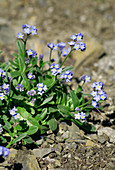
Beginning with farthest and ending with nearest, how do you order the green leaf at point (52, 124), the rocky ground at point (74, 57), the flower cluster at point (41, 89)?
the green leaf at point (52, 124)
the flower cluster at point (41, 89)
the rocky ground at point (74, 57)

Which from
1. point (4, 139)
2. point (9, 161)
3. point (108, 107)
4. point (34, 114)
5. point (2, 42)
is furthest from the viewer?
point (2, 42)

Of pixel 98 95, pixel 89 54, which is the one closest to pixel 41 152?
pixel 98 95

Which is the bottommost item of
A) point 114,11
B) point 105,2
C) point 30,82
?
point 30,82

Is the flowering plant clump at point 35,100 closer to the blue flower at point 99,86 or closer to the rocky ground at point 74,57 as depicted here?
the blue flower at point 99,86

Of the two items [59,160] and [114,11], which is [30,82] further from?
[114,11]

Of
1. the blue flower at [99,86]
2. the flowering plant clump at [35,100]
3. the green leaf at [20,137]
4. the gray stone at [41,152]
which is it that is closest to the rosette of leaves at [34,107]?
the flowering plant clump at [35,100]

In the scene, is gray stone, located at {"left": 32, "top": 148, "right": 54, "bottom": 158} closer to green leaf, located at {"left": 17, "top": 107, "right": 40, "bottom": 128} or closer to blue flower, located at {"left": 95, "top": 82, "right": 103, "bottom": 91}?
green leaf, located at {"left": 17, "top": 107, "right": 40, "bottom": 128}

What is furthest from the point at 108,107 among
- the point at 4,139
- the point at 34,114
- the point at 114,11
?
the point at 114,11

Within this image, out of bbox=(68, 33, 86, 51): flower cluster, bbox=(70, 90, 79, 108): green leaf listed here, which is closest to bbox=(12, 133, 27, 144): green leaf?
bbox=(70, 90, 79, 108): green leaf
